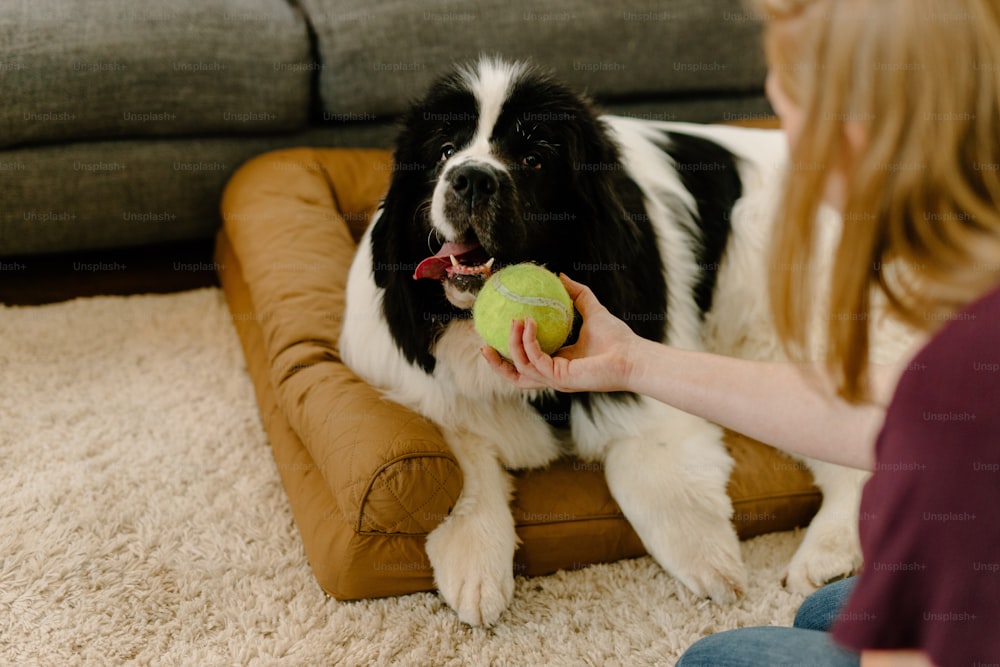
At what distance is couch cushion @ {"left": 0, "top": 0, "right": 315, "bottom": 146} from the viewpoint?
2533 millimetres

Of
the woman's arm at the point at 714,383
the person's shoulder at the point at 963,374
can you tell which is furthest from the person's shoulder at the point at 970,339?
the woman's arm at the point at 714,383

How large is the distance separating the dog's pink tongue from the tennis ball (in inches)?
5.8

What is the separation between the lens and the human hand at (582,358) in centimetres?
149

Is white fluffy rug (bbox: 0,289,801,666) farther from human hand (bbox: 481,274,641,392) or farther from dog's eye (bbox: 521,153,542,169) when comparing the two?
dog's eye (bbox: 521,153,542,169)

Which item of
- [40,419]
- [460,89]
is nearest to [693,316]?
[460,89]

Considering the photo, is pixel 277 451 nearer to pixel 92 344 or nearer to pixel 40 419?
pixel 40 419

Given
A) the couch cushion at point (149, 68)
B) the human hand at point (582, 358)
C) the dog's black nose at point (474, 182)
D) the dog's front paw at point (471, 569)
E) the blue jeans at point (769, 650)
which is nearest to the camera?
the blue jeans at point (769, 650)

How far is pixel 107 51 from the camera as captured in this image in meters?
2.58

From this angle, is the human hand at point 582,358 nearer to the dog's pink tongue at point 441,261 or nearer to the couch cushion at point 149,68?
the dog's pink tongue at point 441,261

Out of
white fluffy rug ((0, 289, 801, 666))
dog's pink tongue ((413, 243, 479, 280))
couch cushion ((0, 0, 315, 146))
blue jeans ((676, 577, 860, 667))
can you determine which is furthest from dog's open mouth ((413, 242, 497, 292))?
couch cushion ((0, 0, 315, 146))

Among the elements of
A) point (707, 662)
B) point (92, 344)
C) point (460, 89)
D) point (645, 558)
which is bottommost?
point (92, 344)

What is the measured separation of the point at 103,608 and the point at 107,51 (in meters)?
1.65

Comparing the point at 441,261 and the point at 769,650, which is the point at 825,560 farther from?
the point at 441,261

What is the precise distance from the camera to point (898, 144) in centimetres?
80
